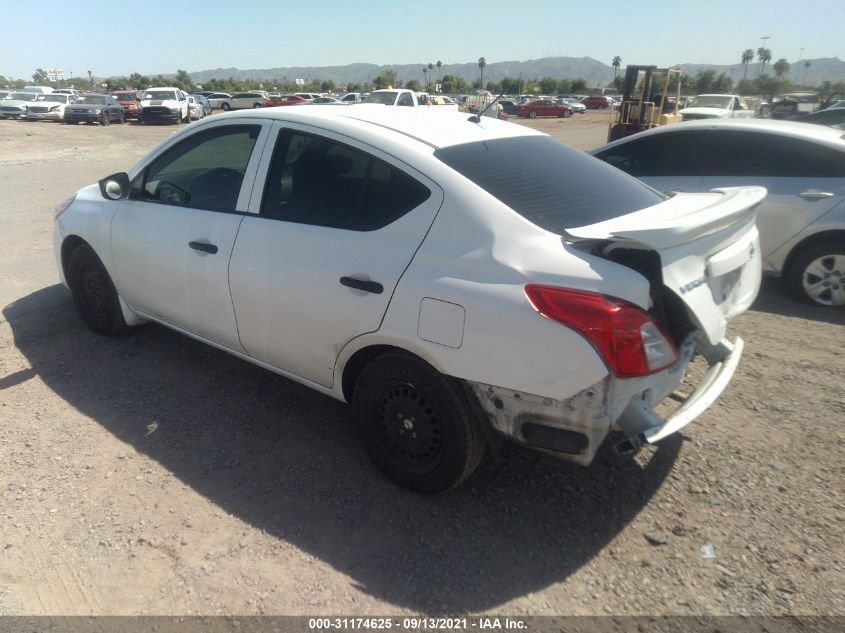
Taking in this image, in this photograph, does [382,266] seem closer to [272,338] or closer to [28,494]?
[272,338]

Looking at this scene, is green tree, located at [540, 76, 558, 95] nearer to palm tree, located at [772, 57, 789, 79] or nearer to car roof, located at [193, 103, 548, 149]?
palm tree, located at [772, 57, 789, 79]

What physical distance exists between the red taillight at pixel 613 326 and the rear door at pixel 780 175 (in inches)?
161

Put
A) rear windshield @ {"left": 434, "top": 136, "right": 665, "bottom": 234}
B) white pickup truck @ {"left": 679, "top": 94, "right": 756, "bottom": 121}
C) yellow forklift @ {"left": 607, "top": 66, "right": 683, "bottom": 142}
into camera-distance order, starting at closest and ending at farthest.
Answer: rear windshield @ {"left": 434, "top": 136, "right": 665, "bottom": 234}, yellow forklift @ {"left": 607, "top": 66, "right": 683, "bottom": 142}, white pickup truck @ {"left": 679, "top": 94, "right": 756, "bottom": 121}

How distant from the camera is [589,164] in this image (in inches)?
136

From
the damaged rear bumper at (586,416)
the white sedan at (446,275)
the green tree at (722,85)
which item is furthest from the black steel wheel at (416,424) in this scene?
the green tree at (722,85)

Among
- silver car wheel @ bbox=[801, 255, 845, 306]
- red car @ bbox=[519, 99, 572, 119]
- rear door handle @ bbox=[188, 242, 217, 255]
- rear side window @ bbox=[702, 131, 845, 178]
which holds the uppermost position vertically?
rear side window @ bbox=[702, 131, 845, 178]

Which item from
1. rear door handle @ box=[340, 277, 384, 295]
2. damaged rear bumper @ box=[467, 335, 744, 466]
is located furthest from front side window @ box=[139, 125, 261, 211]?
damaged rear bumper @ box=[467, 335, 744, 466]

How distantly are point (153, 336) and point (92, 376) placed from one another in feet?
2.31

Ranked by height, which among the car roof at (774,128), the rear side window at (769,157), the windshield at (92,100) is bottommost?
the windshield at (92,100)

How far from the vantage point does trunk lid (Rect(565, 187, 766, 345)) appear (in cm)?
241

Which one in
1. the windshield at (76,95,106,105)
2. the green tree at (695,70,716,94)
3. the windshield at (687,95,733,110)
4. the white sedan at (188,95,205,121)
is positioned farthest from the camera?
the green tree at (695,70,716,94)

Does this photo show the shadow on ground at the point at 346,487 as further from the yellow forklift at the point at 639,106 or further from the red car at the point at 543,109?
the red car at the point at 543,109

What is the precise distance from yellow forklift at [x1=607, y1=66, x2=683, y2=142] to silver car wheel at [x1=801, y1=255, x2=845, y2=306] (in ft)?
39.4

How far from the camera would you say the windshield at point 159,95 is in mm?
30156
